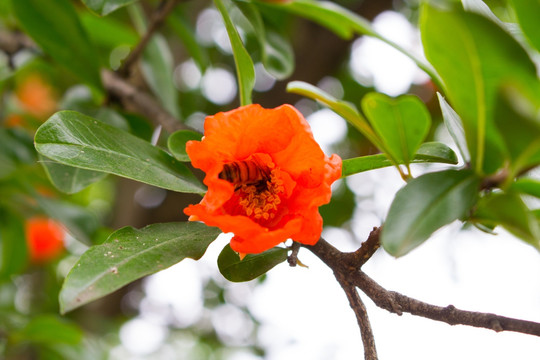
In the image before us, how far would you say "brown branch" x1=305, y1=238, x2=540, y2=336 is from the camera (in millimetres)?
614

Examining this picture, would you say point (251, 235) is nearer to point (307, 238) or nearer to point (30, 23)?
point (307, 238)

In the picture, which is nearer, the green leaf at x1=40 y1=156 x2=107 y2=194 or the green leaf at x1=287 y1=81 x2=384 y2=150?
the green leaf at x1=287 y1=81 x2=384 y2=150

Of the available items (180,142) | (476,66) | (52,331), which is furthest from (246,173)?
(52,331)

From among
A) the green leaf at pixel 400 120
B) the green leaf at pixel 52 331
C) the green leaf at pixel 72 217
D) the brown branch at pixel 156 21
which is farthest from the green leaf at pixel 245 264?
the green leaf at pixel 52 331

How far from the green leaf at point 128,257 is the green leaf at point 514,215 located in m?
0.36

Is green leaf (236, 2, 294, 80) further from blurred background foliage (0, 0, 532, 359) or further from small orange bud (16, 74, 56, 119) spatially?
small orange bud (16, 74, 56, 119)

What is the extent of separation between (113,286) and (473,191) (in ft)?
1.40

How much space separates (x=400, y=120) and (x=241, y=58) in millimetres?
293

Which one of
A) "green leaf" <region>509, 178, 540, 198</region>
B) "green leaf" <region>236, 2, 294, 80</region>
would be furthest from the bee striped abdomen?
"green leaf" <region>236, 2, 294, 80</region>

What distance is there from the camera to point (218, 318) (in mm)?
2844

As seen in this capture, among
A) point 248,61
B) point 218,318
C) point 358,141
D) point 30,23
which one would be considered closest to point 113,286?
point 248,61

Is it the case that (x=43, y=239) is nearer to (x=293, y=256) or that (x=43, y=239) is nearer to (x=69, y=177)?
(x=69, y=177)

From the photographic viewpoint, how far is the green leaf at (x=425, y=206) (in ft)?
1.82

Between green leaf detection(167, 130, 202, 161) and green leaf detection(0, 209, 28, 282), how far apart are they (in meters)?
1.24
